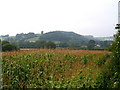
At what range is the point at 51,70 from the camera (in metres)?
13.0

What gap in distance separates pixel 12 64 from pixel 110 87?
7.97 meters

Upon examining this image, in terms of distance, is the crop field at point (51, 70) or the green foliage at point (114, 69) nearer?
the green foliage at point (114, 69)

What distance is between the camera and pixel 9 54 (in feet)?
52.9

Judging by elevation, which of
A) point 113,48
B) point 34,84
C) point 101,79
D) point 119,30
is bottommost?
point 34,84

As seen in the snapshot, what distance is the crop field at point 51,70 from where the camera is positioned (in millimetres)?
10289

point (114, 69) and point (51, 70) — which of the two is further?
point (51, 70)

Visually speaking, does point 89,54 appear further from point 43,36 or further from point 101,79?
point 43,36

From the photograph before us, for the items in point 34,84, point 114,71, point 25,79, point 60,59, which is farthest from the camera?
point 60,59

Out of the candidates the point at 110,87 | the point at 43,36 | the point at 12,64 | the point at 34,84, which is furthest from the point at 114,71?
the point at 43,36

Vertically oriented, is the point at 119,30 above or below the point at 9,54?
above

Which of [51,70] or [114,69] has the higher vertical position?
[114,69]

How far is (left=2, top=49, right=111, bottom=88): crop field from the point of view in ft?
33.8

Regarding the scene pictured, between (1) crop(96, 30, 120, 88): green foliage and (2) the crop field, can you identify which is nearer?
(1) crop(96, 30, 120, 88): green foliage

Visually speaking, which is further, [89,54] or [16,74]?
[89,54]
